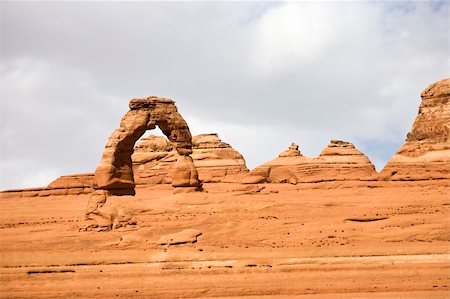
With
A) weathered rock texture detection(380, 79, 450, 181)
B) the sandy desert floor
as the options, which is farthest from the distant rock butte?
the sandy desert floor

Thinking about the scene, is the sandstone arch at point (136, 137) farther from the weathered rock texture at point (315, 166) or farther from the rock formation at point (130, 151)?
the weathered rock texture at point (315, 166)

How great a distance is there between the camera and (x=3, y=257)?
909 inches

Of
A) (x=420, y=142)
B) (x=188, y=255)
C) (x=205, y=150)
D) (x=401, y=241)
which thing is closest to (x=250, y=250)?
(x=188, y=255)

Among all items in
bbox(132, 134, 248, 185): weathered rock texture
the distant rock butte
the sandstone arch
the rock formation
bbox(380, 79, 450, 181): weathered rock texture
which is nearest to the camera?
the rock formation

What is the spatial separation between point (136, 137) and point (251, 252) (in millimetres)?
6902

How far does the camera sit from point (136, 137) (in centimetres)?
2567

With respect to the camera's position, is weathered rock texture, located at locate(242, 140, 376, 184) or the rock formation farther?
weathered rock texture, located at locate(242, 140, 376, 184)

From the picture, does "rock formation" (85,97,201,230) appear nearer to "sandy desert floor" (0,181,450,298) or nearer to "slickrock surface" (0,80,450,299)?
"slickrock surface" (0,80,450,299)

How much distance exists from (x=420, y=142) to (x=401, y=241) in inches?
547

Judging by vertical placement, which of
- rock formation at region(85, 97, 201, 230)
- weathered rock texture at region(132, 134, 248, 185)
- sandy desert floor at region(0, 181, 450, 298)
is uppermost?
weathered rock texture at region(132, 134, 248, 185)

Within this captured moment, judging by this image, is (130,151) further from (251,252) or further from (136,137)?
(251,252)

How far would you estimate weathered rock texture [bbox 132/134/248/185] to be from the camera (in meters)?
51.5

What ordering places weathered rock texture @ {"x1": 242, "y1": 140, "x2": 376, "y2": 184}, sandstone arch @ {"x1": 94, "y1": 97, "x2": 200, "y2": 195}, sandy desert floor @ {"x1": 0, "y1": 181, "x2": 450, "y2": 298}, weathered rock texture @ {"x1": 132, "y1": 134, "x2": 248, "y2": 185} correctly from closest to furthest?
sandy desert floor @ {"x1": 0, "y1": 181, "x2": 450, "y2": 298} → sandstone arch @ {"x1": 94, "y1": 97, "x2": 200, "y2": 195} → weathered rock texture @ {"x1": 242, "y1": 140, "x2": 376, "y2": 184} → weathered rock texture @ {"x1": 132, "y1": 134, "x2": 248, "y2": 185}

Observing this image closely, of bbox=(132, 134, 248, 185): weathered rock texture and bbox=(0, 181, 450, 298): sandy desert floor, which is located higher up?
bbox=(132, 134, 248, 185): weathered rock texture
